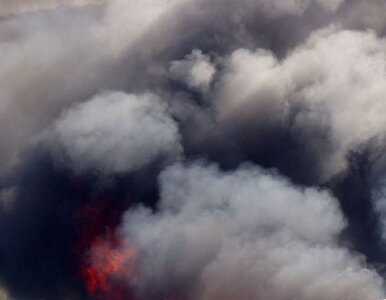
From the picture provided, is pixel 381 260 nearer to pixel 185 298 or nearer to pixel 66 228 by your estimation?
pixel 185 298

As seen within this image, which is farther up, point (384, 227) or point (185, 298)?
point (384, 227)

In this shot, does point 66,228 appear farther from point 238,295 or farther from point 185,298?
point 238,295

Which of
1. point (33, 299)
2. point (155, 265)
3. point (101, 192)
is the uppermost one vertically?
point (101, 192)

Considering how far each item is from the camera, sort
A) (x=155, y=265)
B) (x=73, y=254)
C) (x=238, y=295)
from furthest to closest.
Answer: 1. (x=73, y=254)
2. (x=155, y=265)
3. (x=238, y=295)

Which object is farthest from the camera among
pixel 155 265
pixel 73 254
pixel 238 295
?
pixel 73 254

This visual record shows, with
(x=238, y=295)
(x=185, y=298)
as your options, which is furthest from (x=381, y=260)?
(x=185, y=298)

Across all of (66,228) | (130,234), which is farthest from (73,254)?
(130,234)

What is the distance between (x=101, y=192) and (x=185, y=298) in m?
19.6

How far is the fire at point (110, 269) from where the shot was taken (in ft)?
216

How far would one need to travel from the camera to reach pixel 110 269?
6675 centimetres

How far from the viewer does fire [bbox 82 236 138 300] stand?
65875 mm

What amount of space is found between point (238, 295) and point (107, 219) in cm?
2122

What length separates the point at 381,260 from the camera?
229ft

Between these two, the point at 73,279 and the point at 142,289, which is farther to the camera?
the point at 73,279
